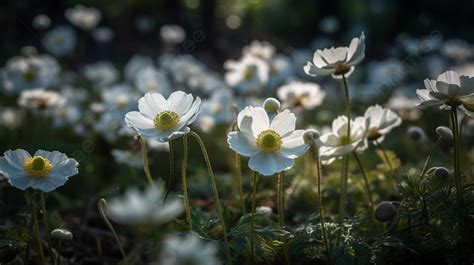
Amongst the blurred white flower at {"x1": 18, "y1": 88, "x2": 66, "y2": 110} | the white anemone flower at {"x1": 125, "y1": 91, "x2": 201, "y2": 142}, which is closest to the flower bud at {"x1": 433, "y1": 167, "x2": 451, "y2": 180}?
the white anemone flower at {"x1": 125, "y1": 91, "x2": 201, "y2": 142}

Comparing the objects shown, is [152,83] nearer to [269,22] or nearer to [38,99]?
[38,99]

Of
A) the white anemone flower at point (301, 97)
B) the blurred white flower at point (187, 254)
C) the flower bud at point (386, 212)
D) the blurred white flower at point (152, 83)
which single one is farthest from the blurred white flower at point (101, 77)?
the blurred white flower at point (187, 254)

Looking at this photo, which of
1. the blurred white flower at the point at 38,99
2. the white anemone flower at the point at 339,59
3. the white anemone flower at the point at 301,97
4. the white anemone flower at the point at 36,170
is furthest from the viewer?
the blurred white flower at the point at 38,99

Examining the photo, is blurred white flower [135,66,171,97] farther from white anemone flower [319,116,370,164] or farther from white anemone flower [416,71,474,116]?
white anemone flower [416,71,474,116]

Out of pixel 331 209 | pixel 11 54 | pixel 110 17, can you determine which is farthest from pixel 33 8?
pixel 331 209

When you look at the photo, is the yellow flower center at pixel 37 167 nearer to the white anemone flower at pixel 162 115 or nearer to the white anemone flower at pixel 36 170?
the white anemone flower at pixel 36 170

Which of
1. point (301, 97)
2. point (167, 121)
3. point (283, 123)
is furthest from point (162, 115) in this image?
point (301, 97)

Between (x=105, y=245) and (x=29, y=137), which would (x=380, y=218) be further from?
(x=29, y=137)
